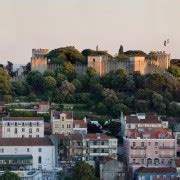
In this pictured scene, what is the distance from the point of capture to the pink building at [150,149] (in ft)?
133

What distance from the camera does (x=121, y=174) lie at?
129 ft

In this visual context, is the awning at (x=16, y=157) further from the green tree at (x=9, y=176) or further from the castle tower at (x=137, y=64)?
the castle tower at (x=137, y=64)

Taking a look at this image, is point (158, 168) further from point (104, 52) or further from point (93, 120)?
point (104, 52)

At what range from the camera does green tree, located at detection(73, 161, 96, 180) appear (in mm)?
38000

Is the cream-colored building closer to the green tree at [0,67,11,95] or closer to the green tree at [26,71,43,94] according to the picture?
the green tree at [0,67,11,95]

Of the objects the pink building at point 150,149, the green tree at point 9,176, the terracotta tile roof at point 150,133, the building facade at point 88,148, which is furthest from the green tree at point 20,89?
the green tree at point 9,176

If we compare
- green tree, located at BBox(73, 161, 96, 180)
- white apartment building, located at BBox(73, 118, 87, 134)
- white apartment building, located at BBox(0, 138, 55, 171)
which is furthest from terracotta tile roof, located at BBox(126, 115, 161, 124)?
green tree, located at BBox(73, 161, 96, 180)

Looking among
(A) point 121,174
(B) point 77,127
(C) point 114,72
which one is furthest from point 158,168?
(C) point 114,72

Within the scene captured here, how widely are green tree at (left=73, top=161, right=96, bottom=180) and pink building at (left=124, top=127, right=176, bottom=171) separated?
2715mm

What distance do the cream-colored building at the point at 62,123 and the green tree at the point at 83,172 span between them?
475 cm

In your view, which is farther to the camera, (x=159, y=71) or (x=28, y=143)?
(x=159, y=71)

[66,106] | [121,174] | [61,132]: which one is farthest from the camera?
[66,106]

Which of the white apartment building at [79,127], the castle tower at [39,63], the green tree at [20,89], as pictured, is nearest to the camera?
the white apartment building at [79,127]

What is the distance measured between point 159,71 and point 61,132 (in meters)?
11.5
